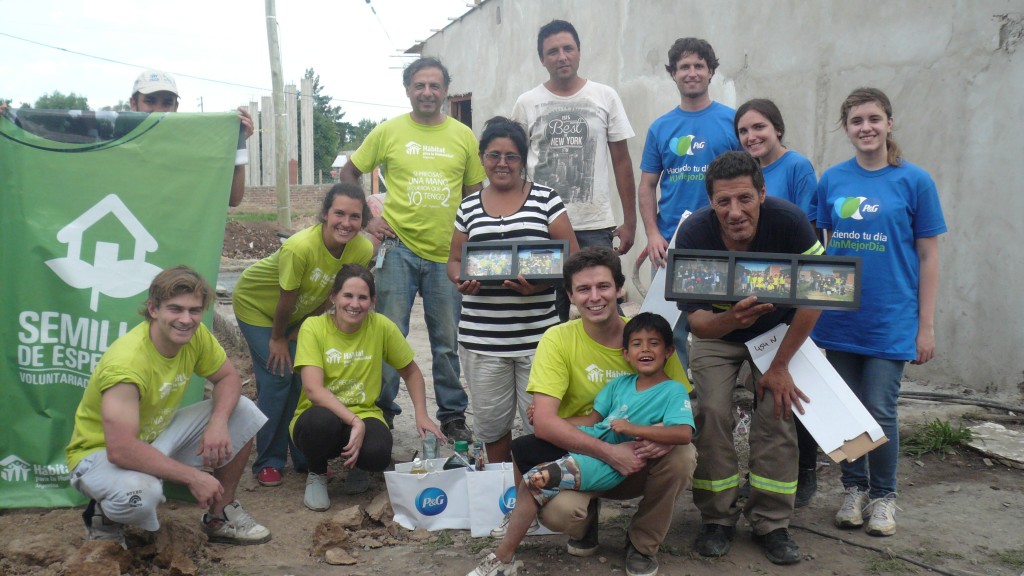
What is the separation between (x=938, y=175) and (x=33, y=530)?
→ 548 centimetres

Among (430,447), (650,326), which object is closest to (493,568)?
(430,447)

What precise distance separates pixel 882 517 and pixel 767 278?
123 cm

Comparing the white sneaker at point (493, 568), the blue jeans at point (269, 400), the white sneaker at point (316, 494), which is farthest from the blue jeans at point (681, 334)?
the blue jeans at point (269, 400)

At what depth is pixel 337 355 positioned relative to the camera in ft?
13.7

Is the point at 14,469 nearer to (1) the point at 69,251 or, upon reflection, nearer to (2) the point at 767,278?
(1) the point at 69,251

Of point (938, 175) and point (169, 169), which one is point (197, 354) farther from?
point (938, 175)

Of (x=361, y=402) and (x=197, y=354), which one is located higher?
(x=197, y=354)

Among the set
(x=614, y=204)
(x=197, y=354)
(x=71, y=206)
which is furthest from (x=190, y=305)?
(x=614, y=204)

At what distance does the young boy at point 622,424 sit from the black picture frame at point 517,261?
1.83ft

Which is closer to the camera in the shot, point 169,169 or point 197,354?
point 197,354

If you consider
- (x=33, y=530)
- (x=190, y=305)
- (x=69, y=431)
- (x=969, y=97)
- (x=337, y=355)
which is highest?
(x=969, y=97)

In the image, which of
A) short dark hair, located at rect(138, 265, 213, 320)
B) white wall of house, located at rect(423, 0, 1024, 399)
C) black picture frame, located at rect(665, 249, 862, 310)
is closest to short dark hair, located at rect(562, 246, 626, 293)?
black picture frame, located at rect(665, 249, 862, 310)

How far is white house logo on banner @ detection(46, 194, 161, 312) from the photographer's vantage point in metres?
4.13

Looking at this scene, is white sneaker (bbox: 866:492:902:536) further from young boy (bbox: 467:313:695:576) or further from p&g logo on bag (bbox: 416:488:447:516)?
p&g logo on bag (bbox: 416:488:447:516)
